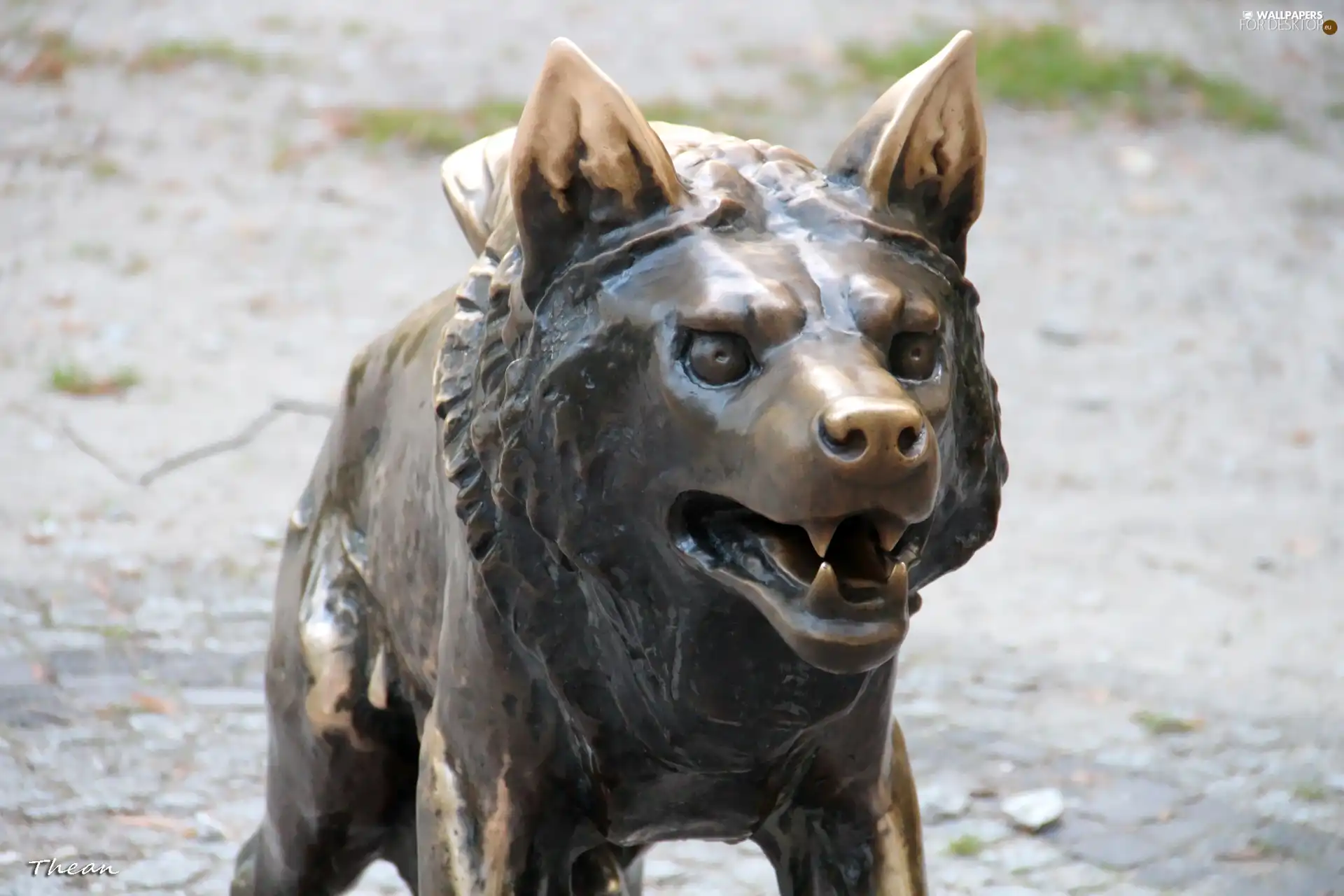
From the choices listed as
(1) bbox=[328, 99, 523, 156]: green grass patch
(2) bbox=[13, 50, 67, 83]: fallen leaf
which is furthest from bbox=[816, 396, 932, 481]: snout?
(2) bbox=[13, 50, 67, 83]: fallen leaf

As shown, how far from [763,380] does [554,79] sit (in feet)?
1.34

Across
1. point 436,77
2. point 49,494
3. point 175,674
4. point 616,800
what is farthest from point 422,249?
point 616,800

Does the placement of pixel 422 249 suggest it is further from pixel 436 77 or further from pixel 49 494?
pixel 49 494

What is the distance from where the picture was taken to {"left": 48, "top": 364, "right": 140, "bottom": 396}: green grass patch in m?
7.33

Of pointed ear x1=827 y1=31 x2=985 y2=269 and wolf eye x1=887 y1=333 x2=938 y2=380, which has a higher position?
pointed ear x1=827 y1=31 x2=985 y2=269

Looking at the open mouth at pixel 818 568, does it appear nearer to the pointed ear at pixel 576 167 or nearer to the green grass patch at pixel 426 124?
the pointed ear at pixel 576 167

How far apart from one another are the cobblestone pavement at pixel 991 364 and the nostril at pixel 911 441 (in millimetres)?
2434

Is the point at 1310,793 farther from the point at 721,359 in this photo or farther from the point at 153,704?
the point at 721,359

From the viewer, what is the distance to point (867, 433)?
6.45 ft

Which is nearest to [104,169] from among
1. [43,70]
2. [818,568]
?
[43,70]

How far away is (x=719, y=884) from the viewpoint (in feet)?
14.1

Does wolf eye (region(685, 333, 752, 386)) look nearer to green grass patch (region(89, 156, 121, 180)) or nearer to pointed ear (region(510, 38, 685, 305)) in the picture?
pointed ear (region(510, 38, 685, 305))

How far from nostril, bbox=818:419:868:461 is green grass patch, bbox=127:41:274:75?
9197 mm

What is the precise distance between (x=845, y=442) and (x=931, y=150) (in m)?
0.48
